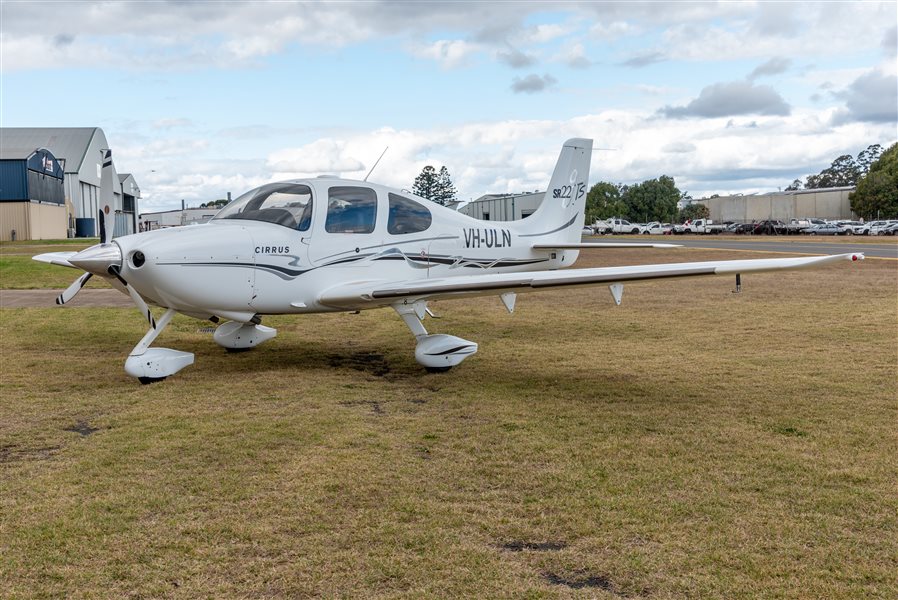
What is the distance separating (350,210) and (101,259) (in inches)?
110

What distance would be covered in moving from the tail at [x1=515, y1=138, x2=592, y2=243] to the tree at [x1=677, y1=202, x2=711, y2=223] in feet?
382

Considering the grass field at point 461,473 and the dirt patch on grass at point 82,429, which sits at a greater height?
the dirt patch on grass at point 82,429

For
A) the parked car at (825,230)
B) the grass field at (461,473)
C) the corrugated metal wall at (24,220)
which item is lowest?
the grass field at (461,473)

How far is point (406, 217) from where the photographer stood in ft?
32.1

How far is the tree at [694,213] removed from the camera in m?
124

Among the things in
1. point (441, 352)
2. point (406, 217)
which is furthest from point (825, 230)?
point (441, 352)

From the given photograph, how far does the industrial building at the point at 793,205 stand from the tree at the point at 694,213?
4.13m

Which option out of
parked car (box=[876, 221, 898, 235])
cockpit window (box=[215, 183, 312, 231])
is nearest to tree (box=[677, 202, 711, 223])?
parked car (box=[876, 221, 898, 235])

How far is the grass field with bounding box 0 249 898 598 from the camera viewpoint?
3.66 meters

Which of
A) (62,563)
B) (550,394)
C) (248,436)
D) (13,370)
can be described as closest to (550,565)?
(62,563)

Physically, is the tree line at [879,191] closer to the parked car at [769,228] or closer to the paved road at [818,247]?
the parked car at [769,228]

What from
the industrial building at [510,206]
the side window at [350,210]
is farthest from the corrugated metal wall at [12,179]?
the side window at [350,210]

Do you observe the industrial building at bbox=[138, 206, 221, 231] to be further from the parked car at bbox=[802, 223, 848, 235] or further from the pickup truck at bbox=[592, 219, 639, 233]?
the parked car at bbox=[802, 223, 848, 235]

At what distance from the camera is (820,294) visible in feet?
51.1
